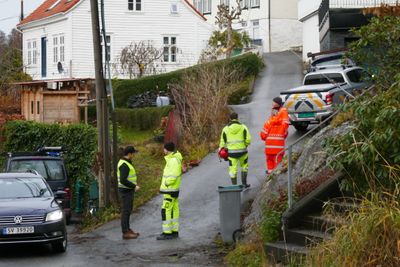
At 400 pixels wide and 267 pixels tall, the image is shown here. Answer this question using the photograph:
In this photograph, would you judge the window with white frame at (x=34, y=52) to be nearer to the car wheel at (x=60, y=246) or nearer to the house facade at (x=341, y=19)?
the house facade at (x=341, y=19)

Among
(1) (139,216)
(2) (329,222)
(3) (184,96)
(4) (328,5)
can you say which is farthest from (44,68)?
(2) (329,222)

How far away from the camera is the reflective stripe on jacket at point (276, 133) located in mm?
16828

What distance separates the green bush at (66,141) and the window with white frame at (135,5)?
21885 mm

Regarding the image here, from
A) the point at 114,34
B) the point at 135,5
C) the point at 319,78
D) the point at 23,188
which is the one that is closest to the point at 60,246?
the point at 23,188

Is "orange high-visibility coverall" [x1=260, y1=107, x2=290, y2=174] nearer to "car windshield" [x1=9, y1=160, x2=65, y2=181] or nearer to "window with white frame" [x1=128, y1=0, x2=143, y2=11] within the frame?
"car windshield" [x1=9, y1=160, x2=65, y2=181]

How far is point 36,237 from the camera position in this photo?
46.3 feet

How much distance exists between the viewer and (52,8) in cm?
5066

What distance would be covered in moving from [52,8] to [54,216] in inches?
1490

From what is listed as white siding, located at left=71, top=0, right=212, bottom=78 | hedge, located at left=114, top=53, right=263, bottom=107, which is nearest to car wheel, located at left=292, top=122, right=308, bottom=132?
hedge, located at left=114, top=53, right=263, bottom=107

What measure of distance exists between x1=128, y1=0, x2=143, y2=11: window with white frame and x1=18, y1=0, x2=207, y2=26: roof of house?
9.17 feet

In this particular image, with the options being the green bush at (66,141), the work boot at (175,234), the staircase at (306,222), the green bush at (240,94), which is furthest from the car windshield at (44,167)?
the green bush at (240,94)

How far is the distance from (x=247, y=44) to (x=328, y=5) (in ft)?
63.6

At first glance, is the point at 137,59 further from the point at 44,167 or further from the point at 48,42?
the point at 44,167

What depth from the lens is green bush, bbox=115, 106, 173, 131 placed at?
28.8m
